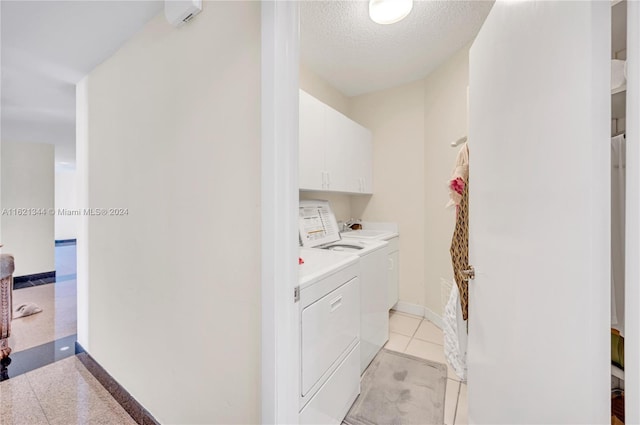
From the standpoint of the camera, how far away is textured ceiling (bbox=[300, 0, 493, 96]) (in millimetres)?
1721

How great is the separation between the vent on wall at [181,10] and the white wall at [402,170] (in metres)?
2.28

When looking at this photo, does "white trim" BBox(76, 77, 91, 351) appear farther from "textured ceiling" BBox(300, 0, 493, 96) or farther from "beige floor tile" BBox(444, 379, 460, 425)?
"beige floor tile" BBox(444, 379, 460, 425)

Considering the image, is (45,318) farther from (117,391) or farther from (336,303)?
(336,303)

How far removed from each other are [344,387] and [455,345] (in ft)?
2.50

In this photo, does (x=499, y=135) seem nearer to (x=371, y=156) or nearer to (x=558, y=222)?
(x=558, y=222)

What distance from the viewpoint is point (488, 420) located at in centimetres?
102

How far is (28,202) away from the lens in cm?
383

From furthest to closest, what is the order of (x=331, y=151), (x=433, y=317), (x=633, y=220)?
(x=433, y=317) < (x=331, y=151) < (x=633, y=220)

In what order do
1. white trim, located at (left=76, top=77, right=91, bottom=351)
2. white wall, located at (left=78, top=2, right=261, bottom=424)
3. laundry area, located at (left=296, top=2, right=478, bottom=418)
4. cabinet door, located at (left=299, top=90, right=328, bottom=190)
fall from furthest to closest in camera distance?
cabinet door, located at (left=299, top=90, right=328, bottom=190)
white trim, located at (left=76, top=77, right=91, bottom=351)
laundry area, located at (left=296, top=2, right=478, bottom=418)
white wall, located at (left=78, top=2, right=261, bottom=424)

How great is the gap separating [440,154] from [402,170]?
19.3 inches

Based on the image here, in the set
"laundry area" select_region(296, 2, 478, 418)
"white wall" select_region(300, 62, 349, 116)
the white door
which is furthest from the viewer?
"white wall" select_region(300, 62, 349, 116)

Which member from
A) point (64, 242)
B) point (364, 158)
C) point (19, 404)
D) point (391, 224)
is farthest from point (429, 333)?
point (64, 242)

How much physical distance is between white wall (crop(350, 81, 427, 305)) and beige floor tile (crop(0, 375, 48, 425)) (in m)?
2.97

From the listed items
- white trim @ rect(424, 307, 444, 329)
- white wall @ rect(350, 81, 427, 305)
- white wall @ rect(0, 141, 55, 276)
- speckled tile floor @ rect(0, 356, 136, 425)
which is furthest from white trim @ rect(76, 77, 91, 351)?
white wall @ rect(0, 141, 55, 276)
